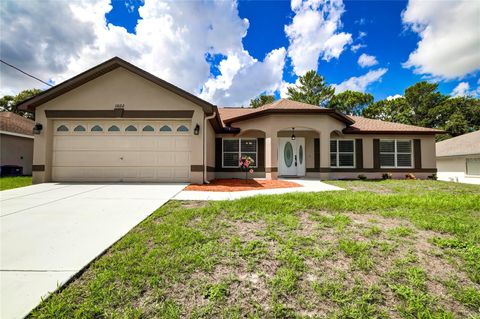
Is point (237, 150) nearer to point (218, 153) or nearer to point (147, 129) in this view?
point (218, 153)

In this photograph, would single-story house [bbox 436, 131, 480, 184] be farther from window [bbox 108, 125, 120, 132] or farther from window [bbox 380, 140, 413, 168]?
window [bbox 108, 125, 120, 132]

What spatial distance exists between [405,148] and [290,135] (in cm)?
738

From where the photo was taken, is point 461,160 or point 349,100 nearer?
point 461,160

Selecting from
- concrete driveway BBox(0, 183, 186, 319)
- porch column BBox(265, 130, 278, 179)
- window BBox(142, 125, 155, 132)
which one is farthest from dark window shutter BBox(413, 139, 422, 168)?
window BBox(142, 125, 155, 132)

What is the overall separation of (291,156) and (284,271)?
1150 cm

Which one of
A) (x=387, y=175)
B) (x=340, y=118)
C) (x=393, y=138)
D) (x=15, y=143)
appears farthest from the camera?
(x=15, y=143)

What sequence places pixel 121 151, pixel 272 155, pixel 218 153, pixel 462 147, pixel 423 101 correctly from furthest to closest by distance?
pixel 423 101 → pixel 462 147 → pixel 218 153 → pixel 272 155 → pixel 121 151

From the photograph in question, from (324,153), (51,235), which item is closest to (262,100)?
(324,153)

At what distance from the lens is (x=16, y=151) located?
15.2 metres

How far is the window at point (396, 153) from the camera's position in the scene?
13164mm

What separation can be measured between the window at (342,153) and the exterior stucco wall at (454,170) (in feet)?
33.5

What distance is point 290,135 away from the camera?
1334cm

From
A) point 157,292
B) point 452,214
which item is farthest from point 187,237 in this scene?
point 452,214

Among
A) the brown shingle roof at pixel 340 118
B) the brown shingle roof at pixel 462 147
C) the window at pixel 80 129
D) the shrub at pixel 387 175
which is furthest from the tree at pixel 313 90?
the window at pixel 80 129
